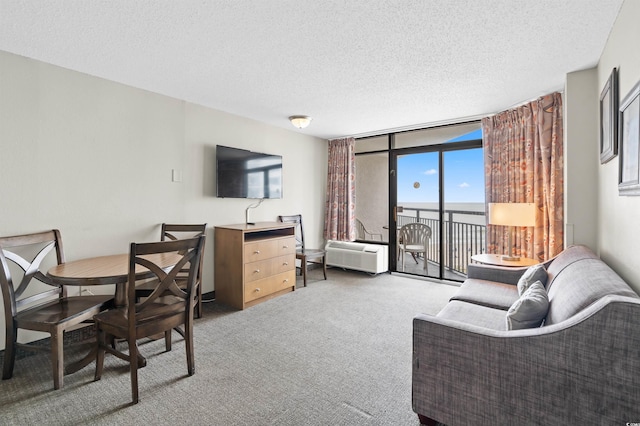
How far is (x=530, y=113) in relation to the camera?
132 inches

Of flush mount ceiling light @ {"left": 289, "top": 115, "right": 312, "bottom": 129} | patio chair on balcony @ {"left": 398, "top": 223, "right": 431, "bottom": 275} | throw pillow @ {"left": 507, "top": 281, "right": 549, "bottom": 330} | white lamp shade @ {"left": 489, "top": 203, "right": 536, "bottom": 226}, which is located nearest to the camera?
throw pillow @ {"left": 507, "top": 281, "right": 549, "bottom": 330}

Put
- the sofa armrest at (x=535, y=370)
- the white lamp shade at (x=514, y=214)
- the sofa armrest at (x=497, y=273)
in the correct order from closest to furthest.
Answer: the sofa armrest at (x=535, y=370), the sofa armrest at (x=497, y=273), the white lamp shade at (x=514, y=214)

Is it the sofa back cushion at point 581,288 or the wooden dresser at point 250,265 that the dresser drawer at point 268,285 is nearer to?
the wooden dresser at point 250,265

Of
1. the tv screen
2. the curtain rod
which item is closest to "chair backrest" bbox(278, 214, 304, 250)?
the tv screen

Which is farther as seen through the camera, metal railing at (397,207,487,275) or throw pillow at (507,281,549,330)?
metal railing at (397,207,487,275)

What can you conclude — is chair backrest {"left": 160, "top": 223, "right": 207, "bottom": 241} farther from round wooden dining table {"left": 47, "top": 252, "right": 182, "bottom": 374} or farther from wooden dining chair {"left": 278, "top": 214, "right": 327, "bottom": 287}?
wooden dining chair {"left": 278, "top": 214, "right": 327, "bottom": 287}

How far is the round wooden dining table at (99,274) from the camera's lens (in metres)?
1.92

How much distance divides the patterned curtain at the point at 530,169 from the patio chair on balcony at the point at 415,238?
117cm

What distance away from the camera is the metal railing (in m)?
4.67

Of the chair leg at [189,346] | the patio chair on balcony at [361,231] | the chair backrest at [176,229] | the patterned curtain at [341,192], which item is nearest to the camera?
the chair leg at [189,346]

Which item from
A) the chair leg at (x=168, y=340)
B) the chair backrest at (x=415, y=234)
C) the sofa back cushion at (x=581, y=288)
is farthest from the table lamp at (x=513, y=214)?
the chair leg at (x=168, y=340)

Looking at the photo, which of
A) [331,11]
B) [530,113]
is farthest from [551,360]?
[530,113]

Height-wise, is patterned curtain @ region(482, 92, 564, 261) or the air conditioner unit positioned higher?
patterned curtain @ region(482, 92, 564, 261)

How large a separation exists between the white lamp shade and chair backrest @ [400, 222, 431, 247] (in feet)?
5.27
